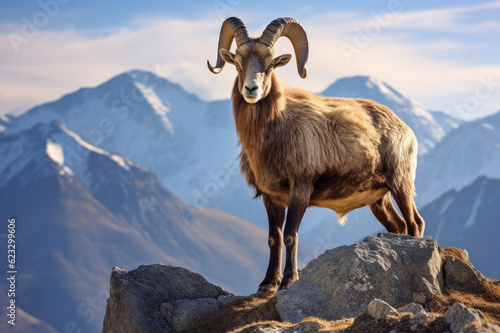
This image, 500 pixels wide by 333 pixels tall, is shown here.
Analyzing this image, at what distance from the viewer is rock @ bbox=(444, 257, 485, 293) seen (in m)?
15.3

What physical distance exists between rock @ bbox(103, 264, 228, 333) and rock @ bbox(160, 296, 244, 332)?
0.46ft

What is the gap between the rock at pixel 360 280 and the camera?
1404 cm

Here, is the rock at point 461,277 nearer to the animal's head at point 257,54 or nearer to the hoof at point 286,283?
the hoof at point 286,283

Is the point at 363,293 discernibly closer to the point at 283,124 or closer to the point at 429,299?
the point at 429,299

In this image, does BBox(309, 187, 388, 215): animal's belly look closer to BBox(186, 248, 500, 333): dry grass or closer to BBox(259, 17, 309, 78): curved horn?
BBox(186, 248, 500, 333): dry grass

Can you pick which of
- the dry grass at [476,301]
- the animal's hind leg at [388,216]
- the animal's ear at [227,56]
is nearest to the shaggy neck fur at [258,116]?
the animal's ear at [227,56]

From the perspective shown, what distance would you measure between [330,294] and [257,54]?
5.69 m

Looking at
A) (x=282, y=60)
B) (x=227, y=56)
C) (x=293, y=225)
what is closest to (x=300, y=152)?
(x=293, y=225)

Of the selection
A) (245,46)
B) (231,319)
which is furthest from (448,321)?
(245,46)

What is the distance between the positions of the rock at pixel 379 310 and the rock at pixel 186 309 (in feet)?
19.0

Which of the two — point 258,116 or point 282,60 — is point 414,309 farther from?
point 282,60

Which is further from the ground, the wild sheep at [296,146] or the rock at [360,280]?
the wild sheep at [296,146]

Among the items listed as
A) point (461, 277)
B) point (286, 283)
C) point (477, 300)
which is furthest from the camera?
point (286, 283)

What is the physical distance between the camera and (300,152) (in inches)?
648
